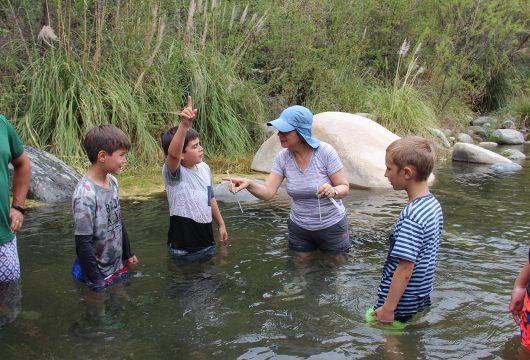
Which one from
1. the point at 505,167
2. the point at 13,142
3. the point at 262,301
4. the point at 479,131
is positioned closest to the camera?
the point at 13,142

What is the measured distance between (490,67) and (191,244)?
51.7ft

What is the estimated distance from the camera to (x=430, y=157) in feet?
9.41

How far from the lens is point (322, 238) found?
175 inches

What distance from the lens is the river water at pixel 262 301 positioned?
317 centimetres

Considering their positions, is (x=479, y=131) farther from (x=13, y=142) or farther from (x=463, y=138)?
(x=13, y=142)

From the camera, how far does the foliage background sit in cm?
809

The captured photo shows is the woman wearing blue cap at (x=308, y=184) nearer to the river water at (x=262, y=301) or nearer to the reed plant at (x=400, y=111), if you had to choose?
the river water at (x=262, y=301)

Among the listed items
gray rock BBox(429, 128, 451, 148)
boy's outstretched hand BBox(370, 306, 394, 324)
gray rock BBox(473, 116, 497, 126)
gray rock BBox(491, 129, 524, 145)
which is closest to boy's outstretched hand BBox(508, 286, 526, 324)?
boy's outstretched hand BBox(370, 306, 394, 324)

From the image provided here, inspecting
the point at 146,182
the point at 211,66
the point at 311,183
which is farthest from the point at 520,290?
the point at 211,66

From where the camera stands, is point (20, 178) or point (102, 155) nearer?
point (20, 178)

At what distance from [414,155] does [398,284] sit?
2.08ft

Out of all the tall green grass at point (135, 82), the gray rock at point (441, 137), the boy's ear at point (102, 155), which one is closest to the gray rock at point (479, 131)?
the gray rock at point (441, 137)

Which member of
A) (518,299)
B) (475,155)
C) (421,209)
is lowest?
(475,155)

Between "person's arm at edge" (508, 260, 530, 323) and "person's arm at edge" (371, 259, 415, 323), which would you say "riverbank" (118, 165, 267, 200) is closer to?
"person's arm at edge" (371, 259, 415, 323)
